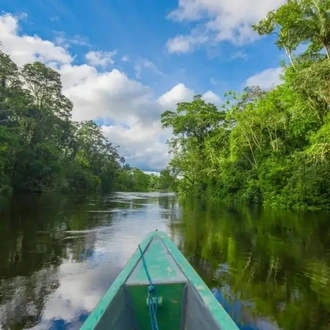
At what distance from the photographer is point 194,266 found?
6105 millimetres

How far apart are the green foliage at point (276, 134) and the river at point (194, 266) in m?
8.56

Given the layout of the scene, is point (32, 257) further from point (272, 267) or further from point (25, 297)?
point (272, 267)

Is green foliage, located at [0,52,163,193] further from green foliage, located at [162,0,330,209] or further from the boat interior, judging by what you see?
the boat interior

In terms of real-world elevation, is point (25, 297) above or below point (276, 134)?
below

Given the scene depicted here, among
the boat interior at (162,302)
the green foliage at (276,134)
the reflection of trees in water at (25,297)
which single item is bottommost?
the reflection of trees in water at (25,297)

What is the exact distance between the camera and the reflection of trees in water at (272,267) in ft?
13.4

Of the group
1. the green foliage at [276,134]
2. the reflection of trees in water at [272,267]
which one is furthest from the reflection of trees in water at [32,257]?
the green foliage at [276,134]

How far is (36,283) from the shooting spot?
4.95 m

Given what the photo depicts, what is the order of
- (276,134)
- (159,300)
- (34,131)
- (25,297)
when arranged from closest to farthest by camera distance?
(159,300) → (25,297) → (276,134) → (34,131)

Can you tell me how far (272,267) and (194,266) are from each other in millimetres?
1543

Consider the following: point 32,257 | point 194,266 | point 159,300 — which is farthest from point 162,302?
point 32,257

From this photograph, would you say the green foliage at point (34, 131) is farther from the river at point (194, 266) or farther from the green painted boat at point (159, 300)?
the green painted boat at point (159, 300)

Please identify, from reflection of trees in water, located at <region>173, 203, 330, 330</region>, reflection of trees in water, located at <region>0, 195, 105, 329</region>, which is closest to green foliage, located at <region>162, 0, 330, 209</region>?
reflection of trees in water, located at <region>173, 203, 330, 330</region>

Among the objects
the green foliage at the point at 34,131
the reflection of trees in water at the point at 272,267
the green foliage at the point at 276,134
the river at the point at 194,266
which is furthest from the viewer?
the green foliage at the point at 34,131
